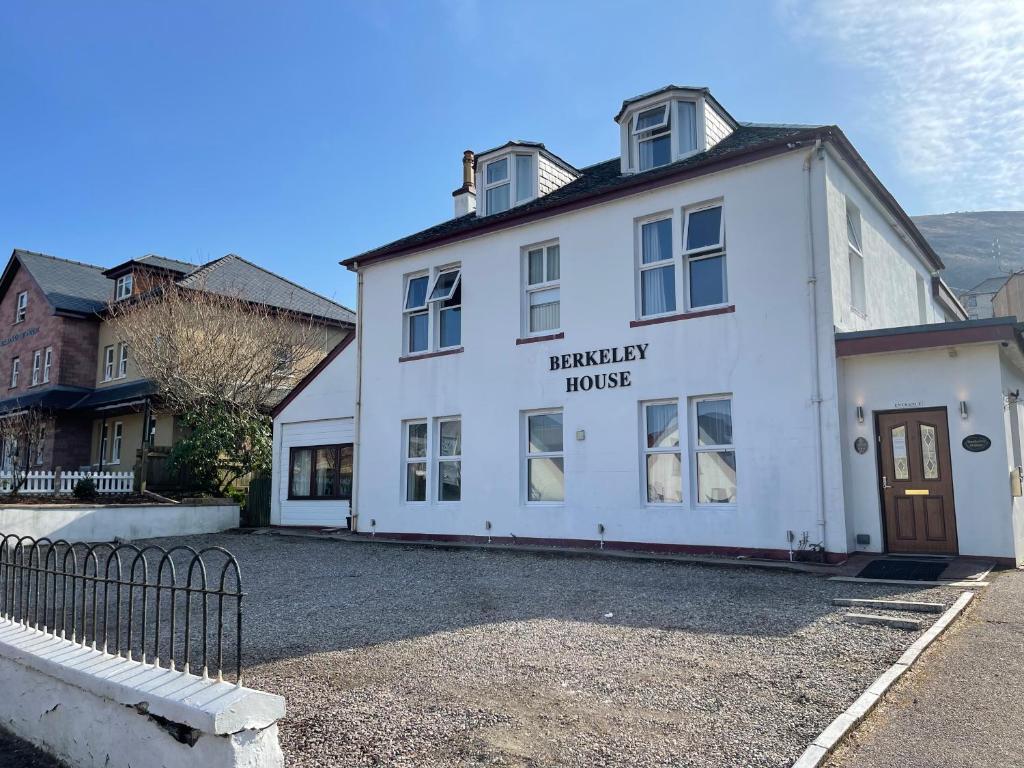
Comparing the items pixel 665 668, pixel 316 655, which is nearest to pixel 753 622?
pixel 665 668

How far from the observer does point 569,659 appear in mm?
6367

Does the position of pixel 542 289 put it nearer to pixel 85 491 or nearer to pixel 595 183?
pixel 595 183

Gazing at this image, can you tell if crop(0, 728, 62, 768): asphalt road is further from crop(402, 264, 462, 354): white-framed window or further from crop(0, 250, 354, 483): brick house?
crop(0, 250, 354, 483): brick house

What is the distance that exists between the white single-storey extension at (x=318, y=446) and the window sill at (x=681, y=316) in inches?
307

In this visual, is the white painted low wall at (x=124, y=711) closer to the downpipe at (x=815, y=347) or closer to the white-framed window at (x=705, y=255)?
the downpipe at (x=815, y=347)

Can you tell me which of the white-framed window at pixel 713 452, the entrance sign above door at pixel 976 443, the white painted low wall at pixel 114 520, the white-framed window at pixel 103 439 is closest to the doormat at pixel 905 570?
the entrance sign above door at pixel 976 443

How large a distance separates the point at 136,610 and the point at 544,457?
7.43 m

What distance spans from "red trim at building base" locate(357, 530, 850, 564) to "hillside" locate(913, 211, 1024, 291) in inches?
5569

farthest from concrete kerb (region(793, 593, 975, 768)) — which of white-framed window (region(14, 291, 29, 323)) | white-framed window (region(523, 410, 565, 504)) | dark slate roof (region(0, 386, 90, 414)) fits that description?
white-framed window (region(14, 291, 29, 323))

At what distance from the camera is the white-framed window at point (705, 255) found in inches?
503

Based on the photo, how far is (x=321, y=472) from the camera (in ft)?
61.8

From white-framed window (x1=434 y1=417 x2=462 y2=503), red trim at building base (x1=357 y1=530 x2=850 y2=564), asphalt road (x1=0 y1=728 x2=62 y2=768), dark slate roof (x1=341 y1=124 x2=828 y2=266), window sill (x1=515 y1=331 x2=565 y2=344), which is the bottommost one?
asphalt road (x1=0 y1=728 x2=62 y2=768)

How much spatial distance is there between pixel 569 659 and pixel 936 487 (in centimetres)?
752

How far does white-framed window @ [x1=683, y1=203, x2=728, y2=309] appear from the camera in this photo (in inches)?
503
